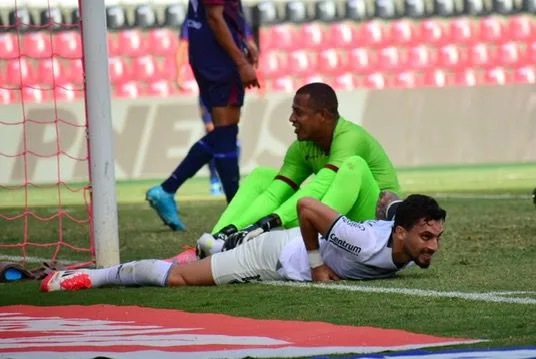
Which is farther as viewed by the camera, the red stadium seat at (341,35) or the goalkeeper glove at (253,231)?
the red stadium seat at (341,35)

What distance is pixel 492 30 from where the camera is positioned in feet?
78.4

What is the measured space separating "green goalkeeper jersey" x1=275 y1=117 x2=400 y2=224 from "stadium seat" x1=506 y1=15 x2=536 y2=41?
50.2 feet

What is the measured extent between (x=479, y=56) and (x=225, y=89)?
1354 centimetres

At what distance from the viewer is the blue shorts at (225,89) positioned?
1092 centimetres

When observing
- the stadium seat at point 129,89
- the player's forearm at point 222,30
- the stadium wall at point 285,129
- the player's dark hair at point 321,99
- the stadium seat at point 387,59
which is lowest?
the stadium wall at point 285,129

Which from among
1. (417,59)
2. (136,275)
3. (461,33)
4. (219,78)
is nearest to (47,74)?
(417,59)

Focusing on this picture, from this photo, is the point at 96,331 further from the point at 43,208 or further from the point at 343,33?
the point at 343,33

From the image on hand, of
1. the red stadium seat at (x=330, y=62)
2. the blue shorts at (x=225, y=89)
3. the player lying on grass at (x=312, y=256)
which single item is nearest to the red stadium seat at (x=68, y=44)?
the red stadium seat at (x=330, y=62)

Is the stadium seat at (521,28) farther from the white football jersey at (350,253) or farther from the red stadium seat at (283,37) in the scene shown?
the white football jersey at (350,253)

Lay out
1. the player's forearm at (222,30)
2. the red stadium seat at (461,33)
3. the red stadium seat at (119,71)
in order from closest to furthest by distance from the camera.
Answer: the player's forearm at (222,30) < the red stadium seat at (119,71) < the red stadium seat at (461,33)

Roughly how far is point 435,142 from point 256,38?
400cm

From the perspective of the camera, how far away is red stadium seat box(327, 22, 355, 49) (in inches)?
925

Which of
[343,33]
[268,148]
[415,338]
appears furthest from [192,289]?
[343,33]

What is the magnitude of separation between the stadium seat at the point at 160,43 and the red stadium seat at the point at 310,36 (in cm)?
197
